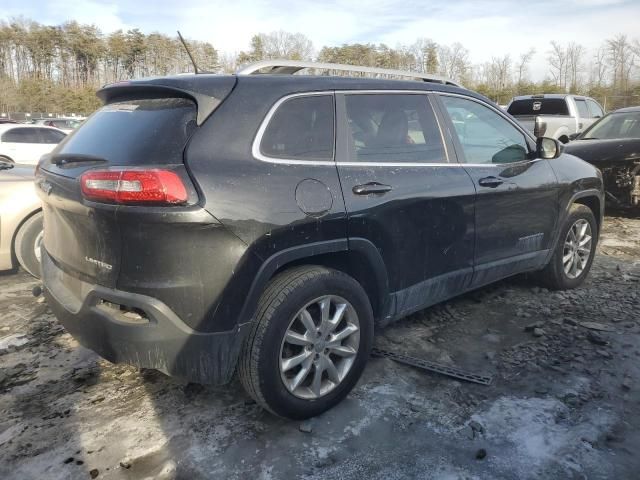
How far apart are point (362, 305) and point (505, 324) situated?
171 cm

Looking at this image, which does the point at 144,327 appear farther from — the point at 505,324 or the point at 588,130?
the point at 588,130

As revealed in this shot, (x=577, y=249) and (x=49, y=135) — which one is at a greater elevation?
(x=49, y=135)

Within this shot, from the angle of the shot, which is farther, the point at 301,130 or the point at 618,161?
the point at 618,161

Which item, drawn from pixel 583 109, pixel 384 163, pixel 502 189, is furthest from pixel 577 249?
pixel 583 109

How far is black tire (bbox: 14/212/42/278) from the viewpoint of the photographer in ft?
16.5

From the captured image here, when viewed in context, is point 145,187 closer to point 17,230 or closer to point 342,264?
point 342,264

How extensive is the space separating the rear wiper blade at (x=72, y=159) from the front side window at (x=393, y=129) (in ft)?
4.43

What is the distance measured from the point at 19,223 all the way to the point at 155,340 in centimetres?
332

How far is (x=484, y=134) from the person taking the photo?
396cm

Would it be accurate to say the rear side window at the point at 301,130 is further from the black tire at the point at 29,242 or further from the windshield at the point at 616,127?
the windshield at the point at 616,127

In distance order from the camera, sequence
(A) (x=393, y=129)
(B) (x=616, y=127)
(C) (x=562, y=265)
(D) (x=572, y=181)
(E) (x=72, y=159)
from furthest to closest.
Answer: (B) (x=616, y=127) → (C) (x=562, y=265) → (D) (x=572, y=181) → (A) (x=393, y=129) → (E) (x=72, y=159)

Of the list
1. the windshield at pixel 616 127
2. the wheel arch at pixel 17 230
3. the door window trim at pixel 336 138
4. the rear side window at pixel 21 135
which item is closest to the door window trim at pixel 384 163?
the door window trim at pixel 336 138

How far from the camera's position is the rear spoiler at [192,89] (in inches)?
102

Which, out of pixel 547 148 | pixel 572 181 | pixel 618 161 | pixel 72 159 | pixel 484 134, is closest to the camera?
pixel 72 159
